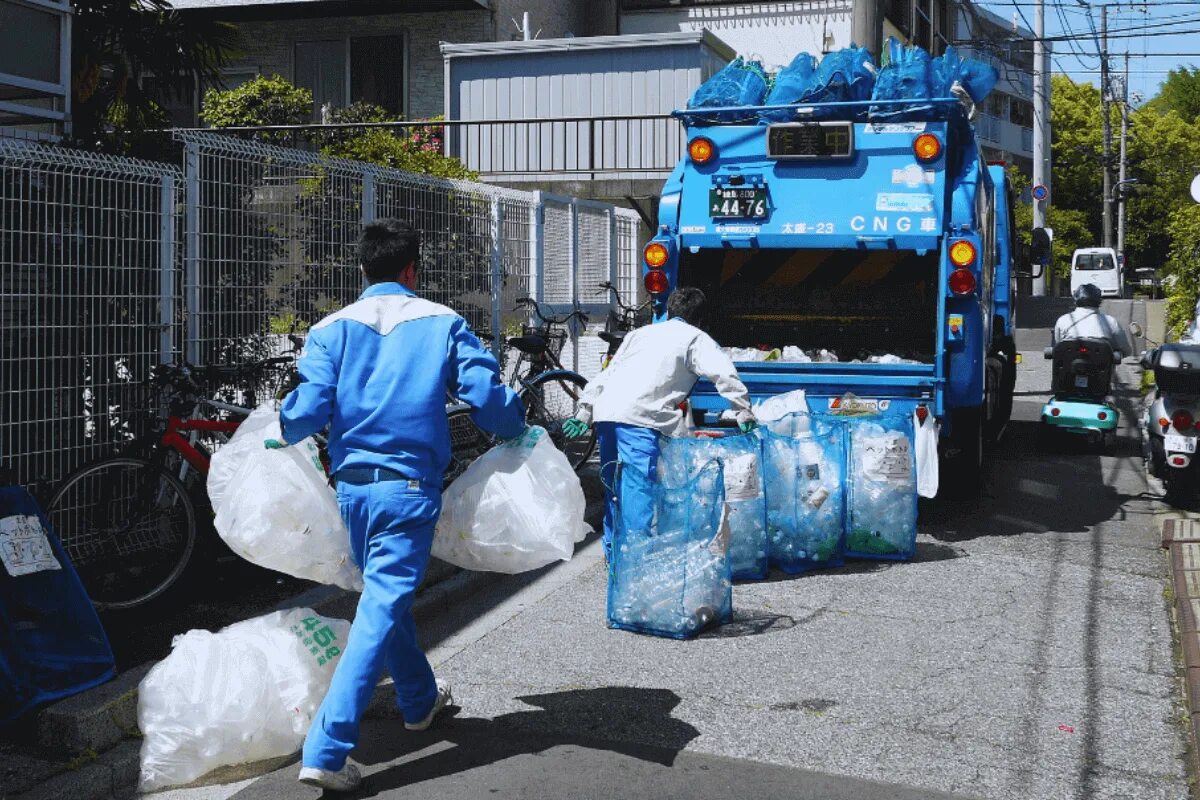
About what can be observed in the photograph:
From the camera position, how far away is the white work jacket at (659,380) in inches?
263

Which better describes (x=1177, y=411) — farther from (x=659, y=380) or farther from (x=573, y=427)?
(x=573, y=427)

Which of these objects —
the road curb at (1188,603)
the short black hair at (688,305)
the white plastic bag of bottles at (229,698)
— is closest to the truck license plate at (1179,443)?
the road curb at (1188,603)

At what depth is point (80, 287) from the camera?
22.3 ft

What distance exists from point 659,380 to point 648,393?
0.09 metres

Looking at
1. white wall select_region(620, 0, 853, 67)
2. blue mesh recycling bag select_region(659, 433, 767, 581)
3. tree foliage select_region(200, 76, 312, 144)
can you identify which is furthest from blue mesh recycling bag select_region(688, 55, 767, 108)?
white wall select_region(620, 0, 853, 67)

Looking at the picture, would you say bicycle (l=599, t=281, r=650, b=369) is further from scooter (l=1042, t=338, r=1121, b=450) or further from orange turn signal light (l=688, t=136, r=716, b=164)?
scooter (l=1042, t=338, r=1121, b=450)

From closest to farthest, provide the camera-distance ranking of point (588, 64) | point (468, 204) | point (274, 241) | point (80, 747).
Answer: point (80, 747) → point (274, 241) → point (468, 204) → point (588, 64)

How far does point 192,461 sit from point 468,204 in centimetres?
490

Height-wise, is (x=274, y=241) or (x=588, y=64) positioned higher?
(x=588, y=64)

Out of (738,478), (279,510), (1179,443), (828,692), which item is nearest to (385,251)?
(279,510)

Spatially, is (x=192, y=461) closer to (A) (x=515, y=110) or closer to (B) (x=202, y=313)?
(B) (x=202, y=313)

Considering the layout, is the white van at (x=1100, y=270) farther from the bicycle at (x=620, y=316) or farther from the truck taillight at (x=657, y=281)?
the truck taillight at (x=657, y=281)

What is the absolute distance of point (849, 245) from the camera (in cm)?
870

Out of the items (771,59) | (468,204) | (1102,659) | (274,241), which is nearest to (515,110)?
(771,59)
